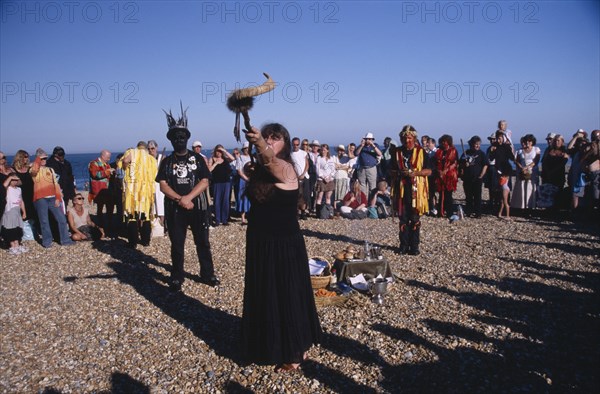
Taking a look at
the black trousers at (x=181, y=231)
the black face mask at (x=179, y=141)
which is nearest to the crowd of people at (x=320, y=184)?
the black trousers at (x=181, y=231)

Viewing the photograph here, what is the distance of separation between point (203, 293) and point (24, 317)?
2257mm

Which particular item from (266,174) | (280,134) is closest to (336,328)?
(266,174)

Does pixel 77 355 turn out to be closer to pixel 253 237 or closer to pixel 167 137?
pixel 253 237

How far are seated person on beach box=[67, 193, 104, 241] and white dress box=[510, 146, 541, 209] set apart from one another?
35.4 ft

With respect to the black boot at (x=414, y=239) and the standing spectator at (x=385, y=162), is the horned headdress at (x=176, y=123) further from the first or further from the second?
the standing spectator at (x=385, y=162)

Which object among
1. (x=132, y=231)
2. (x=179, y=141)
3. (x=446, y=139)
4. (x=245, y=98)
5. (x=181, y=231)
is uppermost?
(x=446, y=139)

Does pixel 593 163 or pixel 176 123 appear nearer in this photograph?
pixel 176 123

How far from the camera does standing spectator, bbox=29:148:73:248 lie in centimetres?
876

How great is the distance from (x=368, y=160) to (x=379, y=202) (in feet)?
4.27

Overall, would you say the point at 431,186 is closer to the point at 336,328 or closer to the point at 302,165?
the point at 302,165

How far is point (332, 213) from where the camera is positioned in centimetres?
1201

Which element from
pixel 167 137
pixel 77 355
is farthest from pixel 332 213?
pixel 77 355

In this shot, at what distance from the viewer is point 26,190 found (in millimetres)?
9547

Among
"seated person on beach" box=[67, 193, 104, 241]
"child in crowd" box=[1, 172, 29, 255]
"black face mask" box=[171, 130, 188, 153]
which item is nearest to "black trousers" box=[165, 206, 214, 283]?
"black face mask" box=[171, 130, 188, 153]
